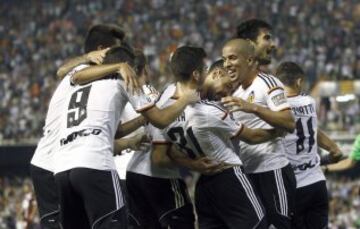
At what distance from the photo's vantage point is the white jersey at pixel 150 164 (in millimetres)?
8948

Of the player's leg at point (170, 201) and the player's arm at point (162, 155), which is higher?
the player's arm at point (162, 155)

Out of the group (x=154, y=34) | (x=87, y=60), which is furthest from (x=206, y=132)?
(x=154, y=34)

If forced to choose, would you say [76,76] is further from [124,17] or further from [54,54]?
[124,17]

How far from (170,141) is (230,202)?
0.78 metres

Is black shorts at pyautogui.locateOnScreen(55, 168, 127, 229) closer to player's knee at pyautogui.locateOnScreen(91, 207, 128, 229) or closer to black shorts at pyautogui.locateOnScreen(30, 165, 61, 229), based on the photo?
player's knee at pyautogui.locateOnScreen(91, 207, 128, 229)

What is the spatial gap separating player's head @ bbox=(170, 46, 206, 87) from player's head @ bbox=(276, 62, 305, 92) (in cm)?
210

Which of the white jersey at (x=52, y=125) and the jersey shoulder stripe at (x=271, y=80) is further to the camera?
the white jersey at (x=52, y=125)

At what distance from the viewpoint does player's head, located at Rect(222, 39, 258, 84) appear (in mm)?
9156

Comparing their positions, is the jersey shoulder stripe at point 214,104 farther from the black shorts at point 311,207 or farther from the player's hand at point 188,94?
the black shorts at point 311,207

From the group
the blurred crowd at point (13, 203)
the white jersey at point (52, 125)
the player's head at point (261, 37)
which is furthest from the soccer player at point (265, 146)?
the blurred crowd at point (13, 203)

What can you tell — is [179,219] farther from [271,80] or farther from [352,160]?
[352,160]

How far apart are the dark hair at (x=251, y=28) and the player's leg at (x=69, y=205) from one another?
2.65m

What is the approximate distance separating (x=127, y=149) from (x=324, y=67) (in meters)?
25.9

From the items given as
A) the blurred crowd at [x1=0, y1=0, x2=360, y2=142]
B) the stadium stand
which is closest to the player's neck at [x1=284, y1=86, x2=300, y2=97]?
the stadium stand
